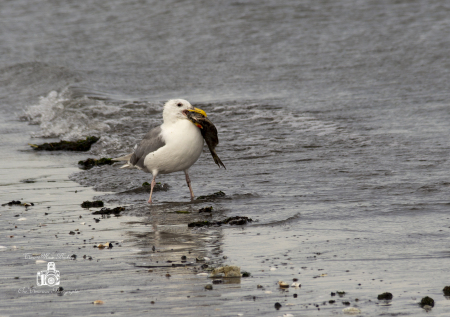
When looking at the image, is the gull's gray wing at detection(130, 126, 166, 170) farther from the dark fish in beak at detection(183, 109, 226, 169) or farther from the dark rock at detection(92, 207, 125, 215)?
the dark rock at detection(92, 207, 125, 215)

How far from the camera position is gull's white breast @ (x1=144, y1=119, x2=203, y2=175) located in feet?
25.4

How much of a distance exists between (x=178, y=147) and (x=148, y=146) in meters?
0.53

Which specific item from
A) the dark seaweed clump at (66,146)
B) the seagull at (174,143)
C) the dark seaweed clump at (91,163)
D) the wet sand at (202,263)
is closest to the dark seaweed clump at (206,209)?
the wet sand at (202,263)

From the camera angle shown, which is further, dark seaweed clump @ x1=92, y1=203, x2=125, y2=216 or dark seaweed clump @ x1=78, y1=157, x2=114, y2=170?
dark seaweed clump @ x1=78, y1=157, x2=114, y2=170

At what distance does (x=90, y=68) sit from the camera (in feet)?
66.2

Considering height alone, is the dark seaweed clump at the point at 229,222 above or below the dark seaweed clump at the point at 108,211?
below

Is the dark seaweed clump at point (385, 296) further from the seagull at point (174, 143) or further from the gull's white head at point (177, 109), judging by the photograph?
the gull's white head at point (177, 109)

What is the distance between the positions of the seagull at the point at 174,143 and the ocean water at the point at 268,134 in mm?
477

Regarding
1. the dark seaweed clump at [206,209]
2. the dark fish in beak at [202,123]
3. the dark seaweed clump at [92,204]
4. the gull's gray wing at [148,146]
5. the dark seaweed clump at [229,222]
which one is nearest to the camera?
the dark seaweed clump at [229,222]

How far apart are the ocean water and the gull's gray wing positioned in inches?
18.0

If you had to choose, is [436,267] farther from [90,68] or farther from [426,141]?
[90,68]

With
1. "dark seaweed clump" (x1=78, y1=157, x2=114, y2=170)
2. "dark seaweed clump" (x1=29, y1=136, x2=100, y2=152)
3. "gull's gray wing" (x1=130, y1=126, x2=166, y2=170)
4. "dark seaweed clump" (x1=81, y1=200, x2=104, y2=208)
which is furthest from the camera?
"dark seaweed clump" (x1=29, y1=136, x2=100, y2=152)

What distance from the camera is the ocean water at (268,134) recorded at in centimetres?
475

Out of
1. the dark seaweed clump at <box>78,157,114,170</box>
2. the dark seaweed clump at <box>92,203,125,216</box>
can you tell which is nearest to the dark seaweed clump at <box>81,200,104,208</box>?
the dark seaweed clump at <box>92,203,125,216</box>
